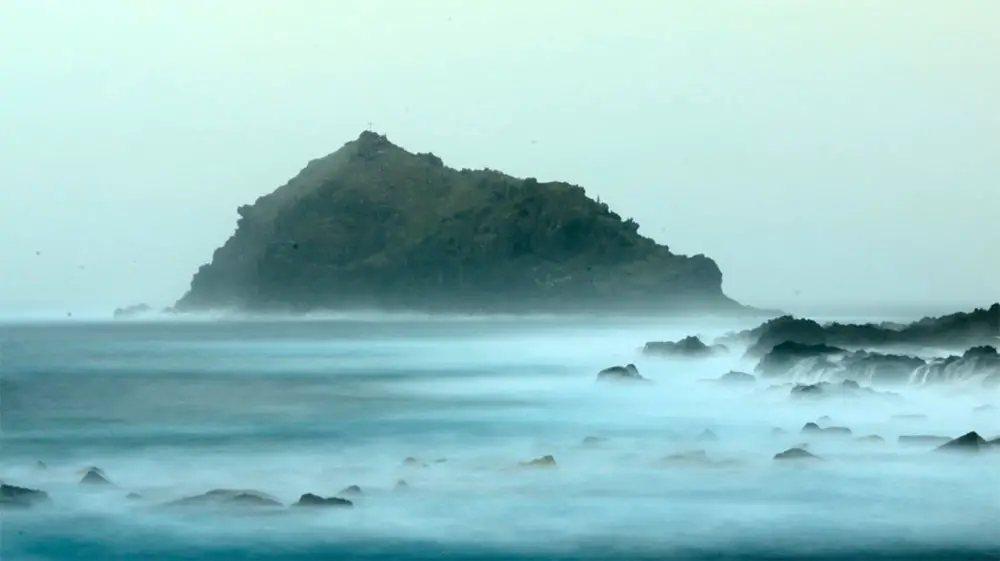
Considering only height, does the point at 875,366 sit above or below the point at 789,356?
below

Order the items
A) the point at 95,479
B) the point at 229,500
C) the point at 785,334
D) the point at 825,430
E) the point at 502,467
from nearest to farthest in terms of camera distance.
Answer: the point at 229,500, the point at 95,479, the point at 502,467, the point at 825,430, the point at 785,334

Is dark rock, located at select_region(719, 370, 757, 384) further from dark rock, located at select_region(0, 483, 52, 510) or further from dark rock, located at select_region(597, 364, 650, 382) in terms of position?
dark rock, located at select_region(0, 483, 52, 510)

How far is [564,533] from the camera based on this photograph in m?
7.57

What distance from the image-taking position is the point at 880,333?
12188 mm

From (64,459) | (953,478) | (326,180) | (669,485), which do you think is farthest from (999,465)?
(326,180)

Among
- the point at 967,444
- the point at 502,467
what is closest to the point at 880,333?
the point at 967,444

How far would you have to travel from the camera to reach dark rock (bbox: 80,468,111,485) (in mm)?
8531

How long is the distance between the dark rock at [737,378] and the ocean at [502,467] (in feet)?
0.53

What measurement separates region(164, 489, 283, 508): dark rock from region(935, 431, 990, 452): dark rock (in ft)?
15.4

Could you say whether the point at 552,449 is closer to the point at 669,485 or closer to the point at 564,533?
the point at 669,485

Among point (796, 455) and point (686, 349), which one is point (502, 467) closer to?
point (796, 455)

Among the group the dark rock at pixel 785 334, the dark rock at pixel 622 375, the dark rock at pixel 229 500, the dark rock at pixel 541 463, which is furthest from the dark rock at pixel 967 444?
the dark rock at pixel 229 500

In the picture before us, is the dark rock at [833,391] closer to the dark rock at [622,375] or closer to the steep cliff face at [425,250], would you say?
the dark rock at [622,375]

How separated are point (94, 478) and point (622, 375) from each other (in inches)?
212
